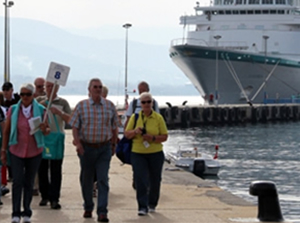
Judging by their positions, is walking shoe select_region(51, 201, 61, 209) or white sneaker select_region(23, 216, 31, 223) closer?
white sneaker select_region(23, 216, 31, 223)

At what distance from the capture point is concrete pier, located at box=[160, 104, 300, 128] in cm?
6009

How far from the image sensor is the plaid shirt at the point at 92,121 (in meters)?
11.1

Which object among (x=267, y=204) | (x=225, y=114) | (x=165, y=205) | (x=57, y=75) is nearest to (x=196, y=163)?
(x=165, y=205)

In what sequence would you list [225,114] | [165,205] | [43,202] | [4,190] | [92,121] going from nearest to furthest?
[92,121] < [43,202] < [165,205] < [4,190] < [225,114]

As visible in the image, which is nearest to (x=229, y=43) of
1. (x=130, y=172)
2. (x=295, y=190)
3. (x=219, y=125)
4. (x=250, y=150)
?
(x=219, y=125)

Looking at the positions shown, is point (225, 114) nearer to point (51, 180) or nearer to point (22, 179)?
point (51, 180)

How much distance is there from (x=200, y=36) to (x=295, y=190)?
2092 inches

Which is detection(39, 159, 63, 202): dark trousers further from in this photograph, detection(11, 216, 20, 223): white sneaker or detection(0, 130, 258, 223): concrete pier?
detection(11, 216, 20, 223): white sneaker

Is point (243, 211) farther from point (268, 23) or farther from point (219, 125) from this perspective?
point (268, 23)

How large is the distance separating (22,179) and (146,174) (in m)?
1.79

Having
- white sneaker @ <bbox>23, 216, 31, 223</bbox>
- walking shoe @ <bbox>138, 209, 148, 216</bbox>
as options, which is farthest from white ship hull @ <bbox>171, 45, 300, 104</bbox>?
Answer: white sneaker @ <bbox>23, 216, 31, 223</bbox>

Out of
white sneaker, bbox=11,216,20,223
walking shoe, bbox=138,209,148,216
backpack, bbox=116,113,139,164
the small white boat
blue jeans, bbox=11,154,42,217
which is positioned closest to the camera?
white sneaker, bbox=11,216,20,223

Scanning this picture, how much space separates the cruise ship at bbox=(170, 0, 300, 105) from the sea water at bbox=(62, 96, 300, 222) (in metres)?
7.37

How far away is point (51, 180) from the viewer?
1212 cm
